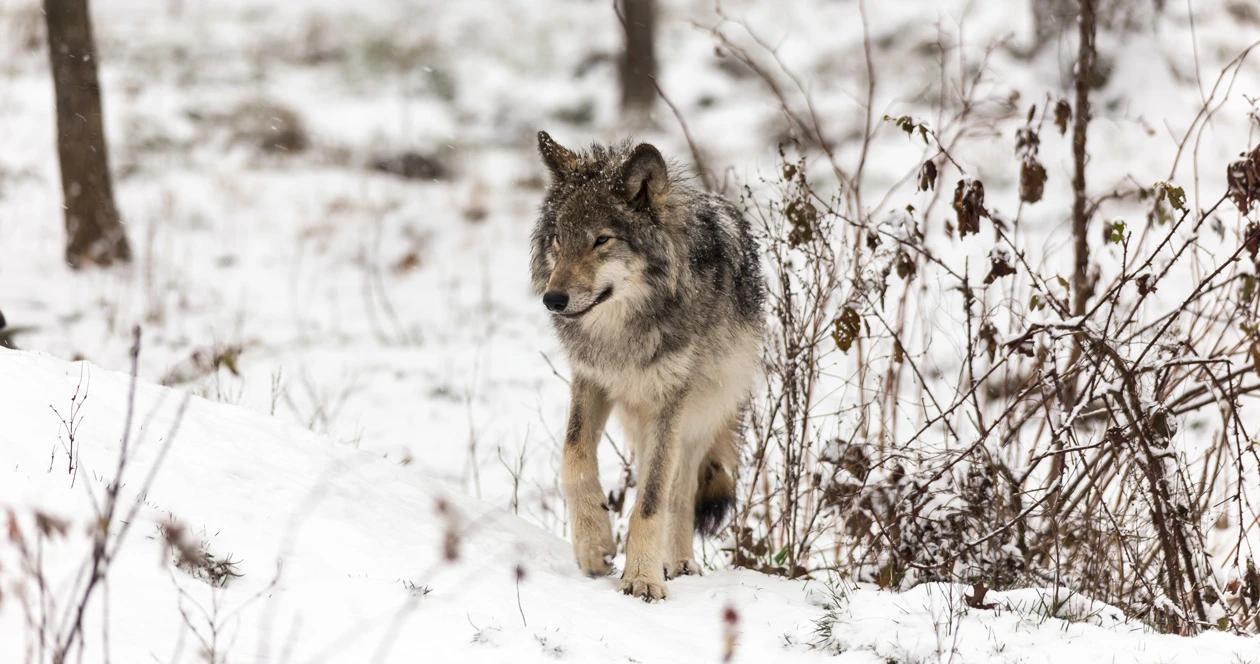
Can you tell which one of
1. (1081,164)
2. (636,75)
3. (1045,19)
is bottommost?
(1081,164)

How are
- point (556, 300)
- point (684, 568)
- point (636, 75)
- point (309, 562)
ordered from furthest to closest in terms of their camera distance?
point (636, 75) → point (684, 568) → point (556, 300) → point (309, 562)

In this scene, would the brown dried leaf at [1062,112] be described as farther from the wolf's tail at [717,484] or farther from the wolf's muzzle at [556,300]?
the wolf's muzzle at [556,300]

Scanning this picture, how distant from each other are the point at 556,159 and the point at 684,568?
1909mm

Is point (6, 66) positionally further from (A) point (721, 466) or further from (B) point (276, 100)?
(A) point (721, 466)

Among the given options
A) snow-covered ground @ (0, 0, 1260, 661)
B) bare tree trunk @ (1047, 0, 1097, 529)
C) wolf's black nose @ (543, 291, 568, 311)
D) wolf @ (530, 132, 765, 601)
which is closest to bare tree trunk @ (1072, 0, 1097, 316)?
bare tree trunk @ (1047, 0, 1097, 529)

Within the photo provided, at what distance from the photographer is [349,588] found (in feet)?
11.4

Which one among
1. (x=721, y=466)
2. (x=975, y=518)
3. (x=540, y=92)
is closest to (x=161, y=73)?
(x=540, y=92)

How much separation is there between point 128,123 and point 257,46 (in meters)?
4.81

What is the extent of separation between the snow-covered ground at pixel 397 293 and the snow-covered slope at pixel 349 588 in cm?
2

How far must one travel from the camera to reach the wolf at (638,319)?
14.6ft

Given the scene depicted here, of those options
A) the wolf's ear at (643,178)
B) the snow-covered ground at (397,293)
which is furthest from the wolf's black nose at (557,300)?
the snow-covered ground at (397,293)

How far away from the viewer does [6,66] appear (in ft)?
52.6

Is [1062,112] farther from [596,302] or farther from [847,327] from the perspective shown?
[596,302]

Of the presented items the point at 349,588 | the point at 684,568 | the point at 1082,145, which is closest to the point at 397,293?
the point at 684,568
